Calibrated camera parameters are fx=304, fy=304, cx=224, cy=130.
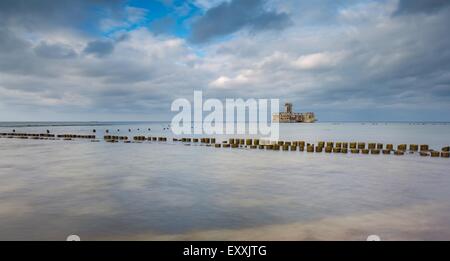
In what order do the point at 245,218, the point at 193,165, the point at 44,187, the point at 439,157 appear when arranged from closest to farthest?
the point at 245,218
the point at 44,187
the point at 193,165
the point at 439,157

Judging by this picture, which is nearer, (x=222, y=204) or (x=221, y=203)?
(x=222, y=204)

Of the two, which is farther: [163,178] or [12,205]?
[163,178]

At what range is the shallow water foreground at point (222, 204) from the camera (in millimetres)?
10367

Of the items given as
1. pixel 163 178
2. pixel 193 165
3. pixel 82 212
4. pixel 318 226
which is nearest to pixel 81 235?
Answer: pixel 82 212

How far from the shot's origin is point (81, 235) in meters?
10.1

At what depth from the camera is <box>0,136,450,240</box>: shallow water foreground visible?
34.0 feet

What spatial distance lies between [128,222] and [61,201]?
485 centimetres

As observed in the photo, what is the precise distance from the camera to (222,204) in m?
13.9

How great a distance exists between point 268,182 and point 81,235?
11768 millimetres

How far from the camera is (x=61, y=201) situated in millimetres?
14047
